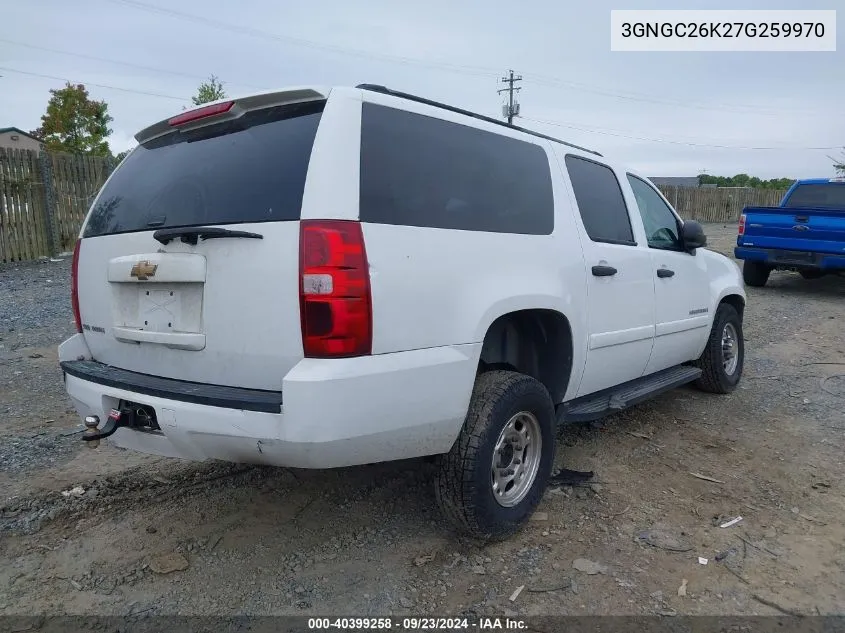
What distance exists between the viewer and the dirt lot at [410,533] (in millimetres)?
2504

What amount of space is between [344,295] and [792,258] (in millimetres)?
10176

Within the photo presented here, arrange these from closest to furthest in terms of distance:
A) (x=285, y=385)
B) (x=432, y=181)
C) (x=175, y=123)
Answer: (x=285, y=385), (x=432, y=181), (x=175, y=123)

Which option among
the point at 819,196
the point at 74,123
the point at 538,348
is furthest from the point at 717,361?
the point at 74,123

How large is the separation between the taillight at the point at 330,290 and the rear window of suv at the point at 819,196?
10960 mm

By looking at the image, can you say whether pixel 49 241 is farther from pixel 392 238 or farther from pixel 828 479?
pixel 828 479

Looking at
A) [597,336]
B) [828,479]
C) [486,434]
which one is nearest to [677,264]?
[597,336]

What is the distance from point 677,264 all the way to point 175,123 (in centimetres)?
331

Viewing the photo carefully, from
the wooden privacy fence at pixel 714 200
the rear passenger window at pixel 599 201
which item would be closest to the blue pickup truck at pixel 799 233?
the rear passenger window at pixel 599 201

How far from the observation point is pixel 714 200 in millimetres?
27375

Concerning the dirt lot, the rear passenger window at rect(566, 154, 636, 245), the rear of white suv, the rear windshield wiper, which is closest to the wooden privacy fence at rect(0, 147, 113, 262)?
the dirt lot

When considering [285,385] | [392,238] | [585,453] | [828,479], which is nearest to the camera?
[285,385]

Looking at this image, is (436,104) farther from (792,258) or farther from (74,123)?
(74,123)

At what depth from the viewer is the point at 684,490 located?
3498 millimetres

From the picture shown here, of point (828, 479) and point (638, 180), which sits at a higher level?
point (638, 180)
